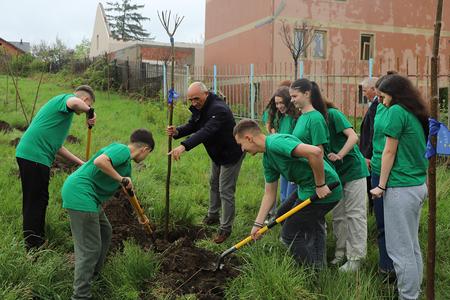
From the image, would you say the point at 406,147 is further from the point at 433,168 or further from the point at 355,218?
the point at 355,218

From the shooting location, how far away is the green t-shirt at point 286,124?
4.59 m

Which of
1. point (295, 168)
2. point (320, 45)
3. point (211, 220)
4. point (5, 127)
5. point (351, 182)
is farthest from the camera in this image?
point (320, 45)

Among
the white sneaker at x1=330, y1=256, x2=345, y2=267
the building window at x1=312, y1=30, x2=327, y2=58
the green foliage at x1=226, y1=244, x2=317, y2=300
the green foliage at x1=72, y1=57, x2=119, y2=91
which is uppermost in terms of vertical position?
the building window at x1=312, y1=30, x2=327, y2=58

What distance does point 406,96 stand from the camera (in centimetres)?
326

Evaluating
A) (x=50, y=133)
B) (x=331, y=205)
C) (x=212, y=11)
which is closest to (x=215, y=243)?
(x=331, y=205)

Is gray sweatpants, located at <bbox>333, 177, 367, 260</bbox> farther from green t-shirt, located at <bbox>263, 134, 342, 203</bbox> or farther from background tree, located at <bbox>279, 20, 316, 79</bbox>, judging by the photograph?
background tree, located at <bbox>279, 20, 316, 79</bbox>

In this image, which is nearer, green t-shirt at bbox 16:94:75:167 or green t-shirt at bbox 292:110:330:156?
green t-shirt at bbox 292:110:330:156

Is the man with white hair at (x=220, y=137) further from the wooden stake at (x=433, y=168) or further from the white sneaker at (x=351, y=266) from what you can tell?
the wooden stake at (x=433, y=168)

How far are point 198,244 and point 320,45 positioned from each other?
1486 centimetres

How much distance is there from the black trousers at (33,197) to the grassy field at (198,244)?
0.14 meters

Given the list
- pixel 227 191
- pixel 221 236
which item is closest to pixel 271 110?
pixel 227 191

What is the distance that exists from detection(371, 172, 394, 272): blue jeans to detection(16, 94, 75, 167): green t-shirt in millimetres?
2845

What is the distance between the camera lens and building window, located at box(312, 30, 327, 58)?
17953 millimetres

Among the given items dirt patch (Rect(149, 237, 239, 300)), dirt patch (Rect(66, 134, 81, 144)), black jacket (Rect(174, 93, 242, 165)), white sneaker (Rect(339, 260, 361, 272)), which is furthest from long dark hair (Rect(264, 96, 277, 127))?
dirt patch (Rect(66, 134, 81, 144))
